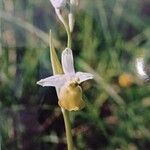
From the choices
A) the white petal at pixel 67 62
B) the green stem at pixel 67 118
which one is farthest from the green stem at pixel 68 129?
the white petal at pixel 67 62

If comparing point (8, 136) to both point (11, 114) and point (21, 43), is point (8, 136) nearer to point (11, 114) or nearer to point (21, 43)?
point (11, 114)

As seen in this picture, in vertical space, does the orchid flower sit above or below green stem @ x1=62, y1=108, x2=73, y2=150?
above

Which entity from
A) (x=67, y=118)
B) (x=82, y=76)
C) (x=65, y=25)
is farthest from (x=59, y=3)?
(x=67, y=118)

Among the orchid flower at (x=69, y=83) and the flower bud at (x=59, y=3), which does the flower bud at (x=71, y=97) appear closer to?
the orchid flower at (x=69, y=83)

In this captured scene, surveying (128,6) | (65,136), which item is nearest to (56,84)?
(65,136)

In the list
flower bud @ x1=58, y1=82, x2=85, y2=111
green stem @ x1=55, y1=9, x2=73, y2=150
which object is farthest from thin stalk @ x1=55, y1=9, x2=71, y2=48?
flower bud @ x1=58, y1=82, x2=85, y2=111

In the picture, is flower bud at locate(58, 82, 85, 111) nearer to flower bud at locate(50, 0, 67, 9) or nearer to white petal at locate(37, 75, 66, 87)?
white petal at locate(37, 75, 66, 87)

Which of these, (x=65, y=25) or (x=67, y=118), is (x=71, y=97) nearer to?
(x=67, y=118)

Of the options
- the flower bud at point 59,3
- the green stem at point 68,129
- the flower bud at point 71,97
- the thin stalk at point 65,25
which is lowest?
the green stem at point 68,129
